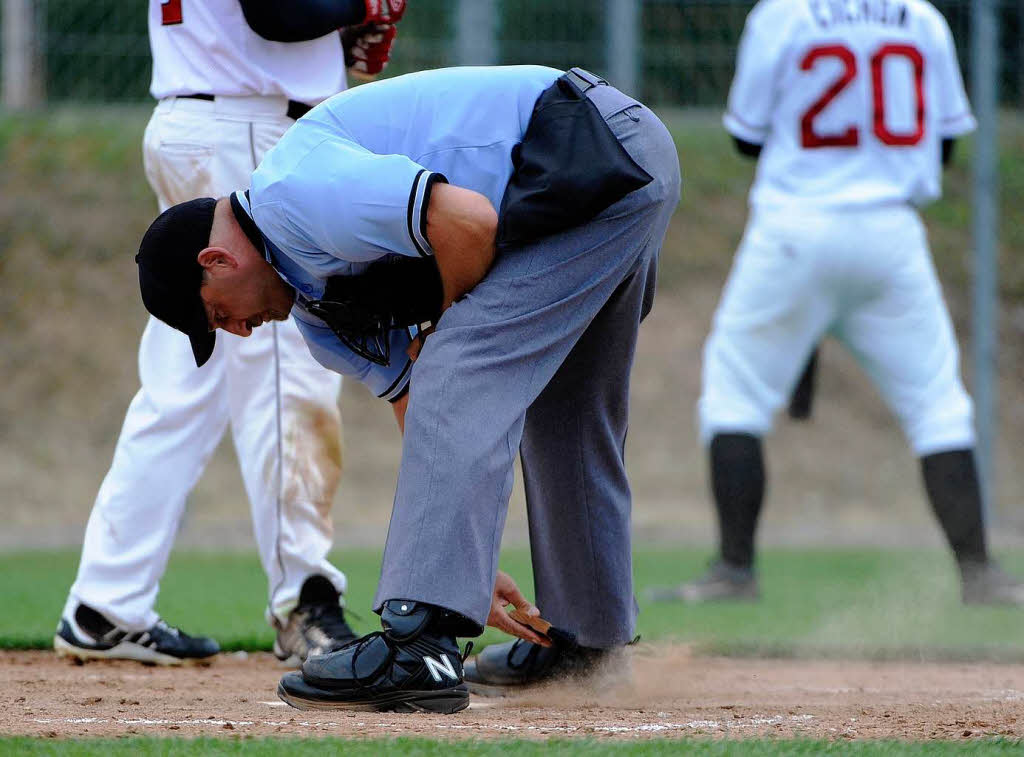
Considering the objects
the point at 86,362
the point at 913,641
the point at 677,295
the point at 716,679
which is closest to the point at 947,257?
the point at 677,295

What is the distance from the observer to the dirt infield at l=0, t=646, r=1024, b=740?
3.16 meters

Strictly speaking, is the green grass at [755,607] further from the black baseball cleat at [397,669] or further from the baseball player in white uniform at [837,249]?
the black baseball cleat at [397,669]

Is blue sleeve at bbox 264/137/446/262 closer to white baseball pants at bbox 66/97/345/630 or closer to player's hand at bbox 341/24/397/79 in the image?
white baseball pants at bbox 66/97/345/630

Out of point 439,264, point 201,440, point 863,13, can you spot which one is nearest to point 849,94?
point 863,13

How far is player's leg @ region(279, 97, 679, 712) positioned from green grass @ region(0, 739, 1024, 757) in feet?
1.32

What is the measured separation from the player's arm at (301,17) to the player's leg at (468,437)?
1146 mm

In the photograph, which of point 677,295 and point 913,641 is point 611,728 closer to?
point 913,641

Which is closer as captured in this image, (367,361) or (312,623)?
(367,361)

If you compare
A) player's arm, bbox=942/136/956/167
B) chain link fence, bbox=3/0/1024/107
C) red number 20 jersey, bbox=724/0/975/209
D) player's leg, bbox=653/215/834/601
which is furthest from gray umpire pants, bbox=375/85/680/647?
chain link fence, bbox=3/0/1024/107

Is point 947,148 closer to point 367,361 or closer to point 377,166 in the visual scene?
point 367,361

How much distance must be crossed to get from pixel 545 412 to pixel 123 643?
4.89 ft

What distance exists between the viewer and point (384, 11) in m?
4.42

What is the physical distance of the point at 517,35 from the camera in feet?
33.6

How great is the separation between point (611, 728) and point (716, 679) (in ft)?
4.10
